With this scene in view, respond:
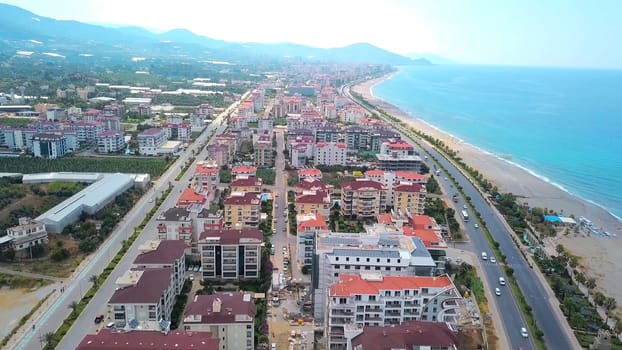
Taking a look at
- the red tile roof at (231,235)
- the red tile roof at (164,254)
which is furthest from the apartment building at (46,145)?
the red tile roof at (231,235)

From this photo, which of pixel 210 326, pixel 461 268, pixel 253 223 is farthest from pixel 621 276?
Result: pixel 210 326

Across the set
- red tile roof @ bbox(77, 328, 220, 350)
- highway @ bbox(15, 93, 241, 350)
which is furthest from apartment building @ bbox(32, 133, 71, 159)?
red tile roof @ bbox(77, 328, 220, 350)

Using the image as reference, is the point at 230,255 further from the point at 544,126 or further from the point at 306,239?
the point at 544,126

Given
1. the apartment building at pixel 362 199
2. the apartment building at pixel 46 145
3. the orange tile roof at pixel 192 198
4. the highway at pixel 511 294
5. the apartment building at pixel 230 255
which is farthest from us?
the apartment building at pixel 46 145

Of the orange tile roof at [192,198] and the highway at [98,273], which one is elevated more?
the orange tile roof at [192,198]

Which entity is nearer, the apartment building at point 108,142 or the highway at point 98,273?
the highway at point 98,273

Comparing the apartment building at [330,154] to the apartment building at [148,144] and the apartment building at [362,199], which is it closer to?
the apartment building at [362,199]

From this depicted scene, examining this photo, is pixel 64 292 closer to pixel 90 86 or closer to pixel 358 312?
pixel 358 312
